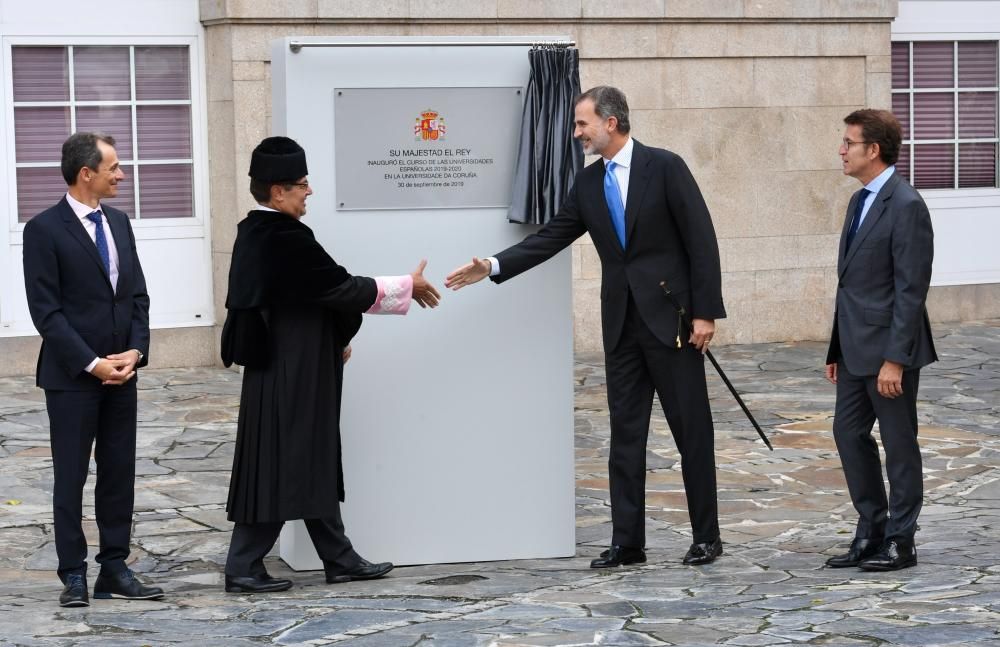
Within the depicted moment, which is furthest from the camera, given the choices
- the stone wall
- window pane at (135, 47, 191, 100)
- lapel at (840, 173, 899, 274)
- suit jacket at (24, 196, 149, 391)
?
the stone wall

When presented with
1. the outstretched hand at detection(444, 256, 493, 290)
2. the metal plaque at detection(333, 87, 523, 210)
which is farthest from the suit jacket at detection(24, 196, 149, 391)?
the outstretched hand at detection(444, 256, 493, 290)

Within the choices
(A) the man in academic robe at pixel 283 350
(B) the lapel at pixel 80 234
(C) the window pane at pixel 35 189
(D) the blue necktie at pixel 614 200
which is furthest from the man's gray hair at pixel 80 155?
(C) the window pane at pixel 35 189

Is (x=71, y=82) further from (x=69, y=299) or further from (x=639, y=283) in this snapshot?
(x=639, y=283)

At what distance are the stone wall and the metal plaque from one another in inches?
243

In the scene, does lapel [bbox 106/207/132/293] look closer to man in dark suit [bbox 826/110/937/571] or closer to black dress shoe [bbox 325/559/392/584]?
black dress shoe [bbox 325/559/392/584]

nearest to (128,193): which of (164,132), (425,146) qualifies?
(164,132)

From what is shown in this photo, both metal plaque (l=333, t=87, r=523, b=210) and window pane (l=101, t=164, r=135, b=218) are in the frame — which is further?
window pane (l=101, t=164, r=135, b=218)

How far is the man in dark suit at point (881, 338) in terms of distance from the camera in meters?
6.35

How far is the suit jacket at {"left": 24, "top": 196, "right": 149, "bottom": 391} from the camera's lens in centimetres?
593

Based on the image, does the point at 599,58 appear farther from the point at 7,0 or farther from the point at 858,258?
the point at 858,258

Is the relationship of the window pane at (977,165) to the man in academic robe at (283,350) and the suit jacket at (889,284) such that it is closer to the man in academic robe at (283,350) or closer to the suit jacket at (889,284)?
the suit jacket at (889,284)

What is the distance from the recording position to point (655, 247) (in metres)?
6.65

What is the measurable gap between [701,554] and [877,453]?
2.71 ft

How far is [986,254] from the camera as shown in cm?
1510
